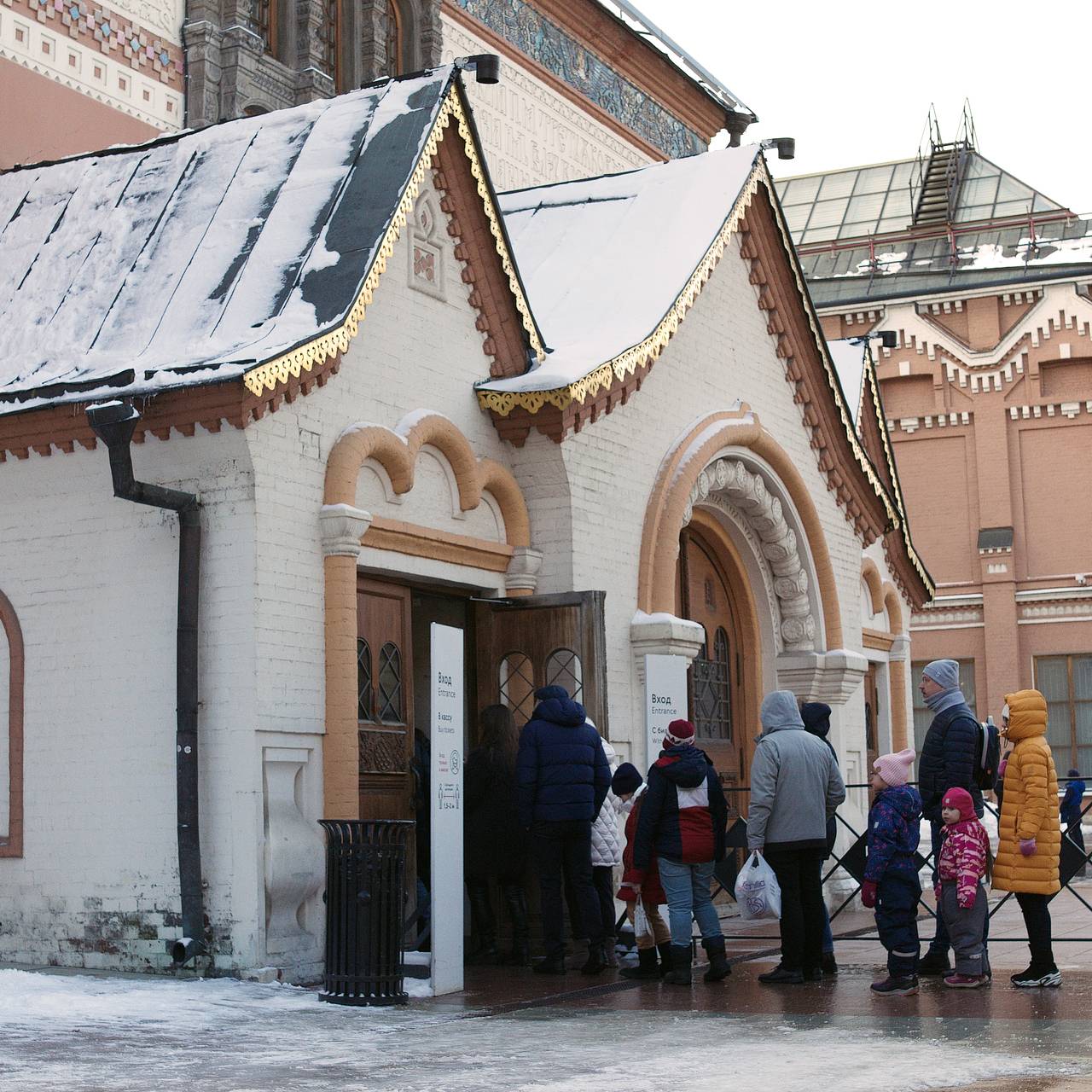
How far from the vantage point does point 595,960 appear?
36.4ft

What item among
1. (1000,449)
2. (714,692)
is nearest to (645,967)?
(714,692)

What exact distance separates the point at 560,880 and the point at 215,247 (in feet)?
14.8

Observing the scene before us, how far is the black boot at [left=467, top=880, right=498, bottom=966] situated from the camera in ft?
39.1

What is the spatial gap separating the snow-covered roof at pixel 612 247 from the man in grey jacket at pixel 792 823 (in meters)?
3.22

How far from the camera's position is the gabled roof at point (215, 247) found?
1076 cm

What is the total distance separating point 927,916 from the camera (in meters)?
15.9

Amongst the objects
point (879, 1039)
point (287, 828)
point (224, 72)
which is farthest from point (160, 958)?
point (224, 72)

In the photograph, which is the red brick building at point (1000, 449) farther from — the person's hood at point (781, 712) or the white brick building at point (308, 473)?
the person's hood at point (781, 712)

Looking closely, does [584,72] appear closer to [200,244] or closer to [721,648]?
[721,648]

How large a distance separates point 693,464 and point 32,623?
565 centimetres

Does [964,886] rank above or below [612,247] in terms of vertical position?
below

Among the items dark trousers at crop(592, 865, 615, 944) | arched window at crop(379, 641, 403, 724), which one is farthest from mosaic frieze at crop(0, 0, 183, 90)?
dark trousers at crop(592, 865, 615, 944)

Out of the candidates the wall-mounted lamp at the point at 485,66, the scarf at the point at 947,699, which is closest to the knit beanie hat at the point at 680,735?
the scarf at the point at 947,699

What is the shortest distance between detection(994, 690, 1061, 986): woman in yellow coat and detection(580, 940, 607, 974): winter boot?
2.43 meters
